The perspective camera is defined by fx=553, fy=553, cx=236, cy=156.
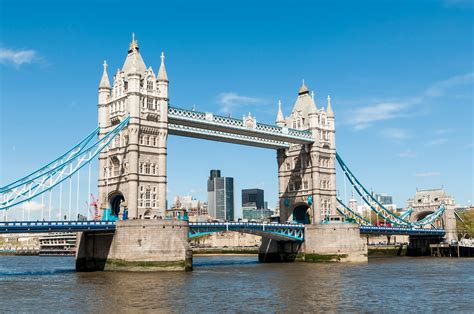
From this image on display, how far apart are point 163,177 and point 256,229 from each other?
1721 centimetres

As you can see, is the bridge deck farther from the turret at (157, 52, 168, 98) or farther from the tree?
the tree

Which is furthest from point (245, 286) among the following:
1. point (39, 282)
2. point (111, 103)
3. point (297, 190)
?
point (297, 190)

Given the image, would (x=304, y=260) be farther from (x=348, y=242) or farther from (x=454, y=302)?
(x=454, y=302)

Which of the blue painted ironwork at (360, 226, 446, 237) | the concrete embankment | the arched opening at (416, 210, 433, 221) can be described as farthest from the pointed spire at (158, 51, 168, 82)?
the arched opening at (416, 210, 433, 221)

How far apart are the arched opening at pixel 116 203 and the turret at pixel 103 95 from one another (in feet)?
31.7

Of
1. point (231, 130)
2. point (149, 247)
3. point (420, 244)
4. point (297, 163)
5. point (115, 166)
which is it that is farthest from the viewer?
point (420, 244)

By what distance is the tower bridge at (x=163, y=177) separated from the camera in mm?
63375

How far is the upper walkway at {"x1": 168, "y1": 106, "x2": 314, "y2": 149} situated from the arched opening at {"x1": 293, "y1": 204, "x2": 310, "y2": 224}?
1214 centimetres

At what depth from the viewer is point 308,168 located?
94125mm

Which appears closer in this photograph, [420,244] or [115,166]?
[115,166]

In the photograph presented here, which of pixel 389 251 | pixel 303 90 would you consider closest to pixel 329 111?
pixel 303 90

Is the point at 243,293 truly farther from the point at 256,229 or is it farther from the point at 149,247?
the point at 256,229

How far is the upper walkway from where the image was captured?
253 ft

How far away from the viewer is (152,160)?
237 feet
